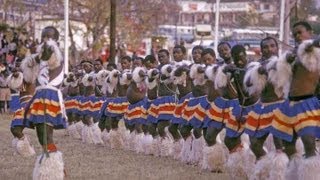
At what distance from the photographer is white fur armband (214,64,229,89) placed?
30.6 ft

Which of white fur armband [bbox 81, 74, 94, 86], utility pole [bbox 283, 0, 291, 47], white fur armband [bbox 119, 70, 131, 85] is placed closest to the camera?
white fur armband [bbox 119, 70, 131, 85]

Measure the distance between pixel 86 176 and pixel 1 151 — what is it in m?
3.52

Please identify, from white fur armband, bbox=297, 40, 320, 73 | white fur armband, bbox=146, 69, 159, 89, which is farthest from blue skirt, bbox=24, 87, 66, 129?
white fur armband, bbox=146, 69, 159, 89

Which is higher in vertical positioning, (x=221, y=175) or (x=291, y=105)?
(x=291, y=105)

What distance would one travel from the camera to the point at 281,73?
7.68 m

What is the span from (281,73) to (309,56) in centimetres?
42

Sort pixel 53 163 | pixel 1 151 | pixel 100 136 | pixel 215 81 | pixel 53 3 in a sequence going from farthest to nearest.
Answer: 1. pixel 53 3
2. pixel 100 136
3. pixel 1 151
4. pixel 215 81
5. pixel 53 163

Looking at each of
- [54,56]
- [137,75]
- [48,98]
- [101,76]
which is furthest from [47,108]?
[101,76]

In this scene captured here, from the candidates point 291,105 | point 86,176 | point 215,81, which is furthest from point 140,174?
point 291,105

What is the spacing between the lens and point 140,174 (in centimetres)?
988

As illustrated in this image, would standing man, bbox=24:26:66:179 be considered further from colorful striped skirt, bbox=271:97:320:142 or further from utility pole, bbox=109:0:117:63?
utility pole, bbox=109:0:117:63

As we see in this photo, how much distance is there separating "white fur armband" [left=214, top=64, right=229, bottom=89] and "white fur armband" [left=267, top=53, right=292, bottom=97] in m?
1.39

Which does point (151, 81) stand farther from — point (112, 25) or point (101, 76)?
point (112, 25)

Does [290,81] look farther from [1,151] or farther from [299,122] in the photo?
[1,151]
